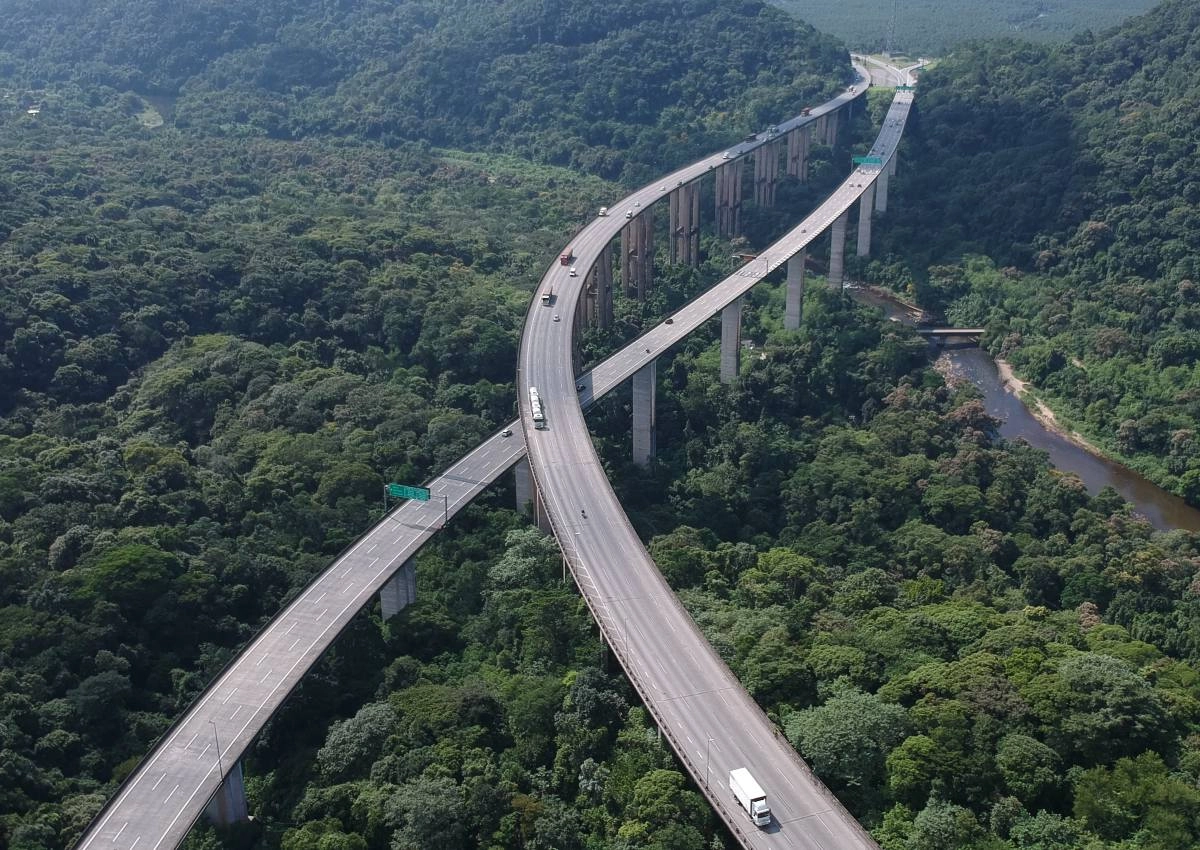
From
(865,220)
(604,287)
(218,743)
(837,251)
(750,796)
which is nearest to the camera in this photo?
(750,796)

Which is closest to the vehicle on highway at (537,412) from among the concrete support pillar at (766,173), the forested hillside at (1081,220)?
the forested hillside at (1081,220)

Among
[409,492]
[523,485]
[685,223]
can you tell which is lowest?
[523,485]

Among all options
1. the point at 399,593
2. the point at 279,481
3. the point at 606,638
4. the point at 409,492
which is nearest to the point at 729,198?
the point at 279,481

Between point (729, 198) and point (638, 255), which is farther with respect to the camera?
point (729, 198)

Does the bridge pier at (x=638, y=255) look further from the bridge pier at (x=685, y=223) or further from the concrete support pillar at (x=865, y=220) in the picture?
the concrete support pillar at (x=865, y=220)

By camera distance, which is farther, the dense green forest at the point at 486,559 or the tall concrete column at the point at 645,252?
the tall concrete column at the point at 645,252

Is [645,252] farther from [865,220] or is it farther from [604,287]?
[865,220]
